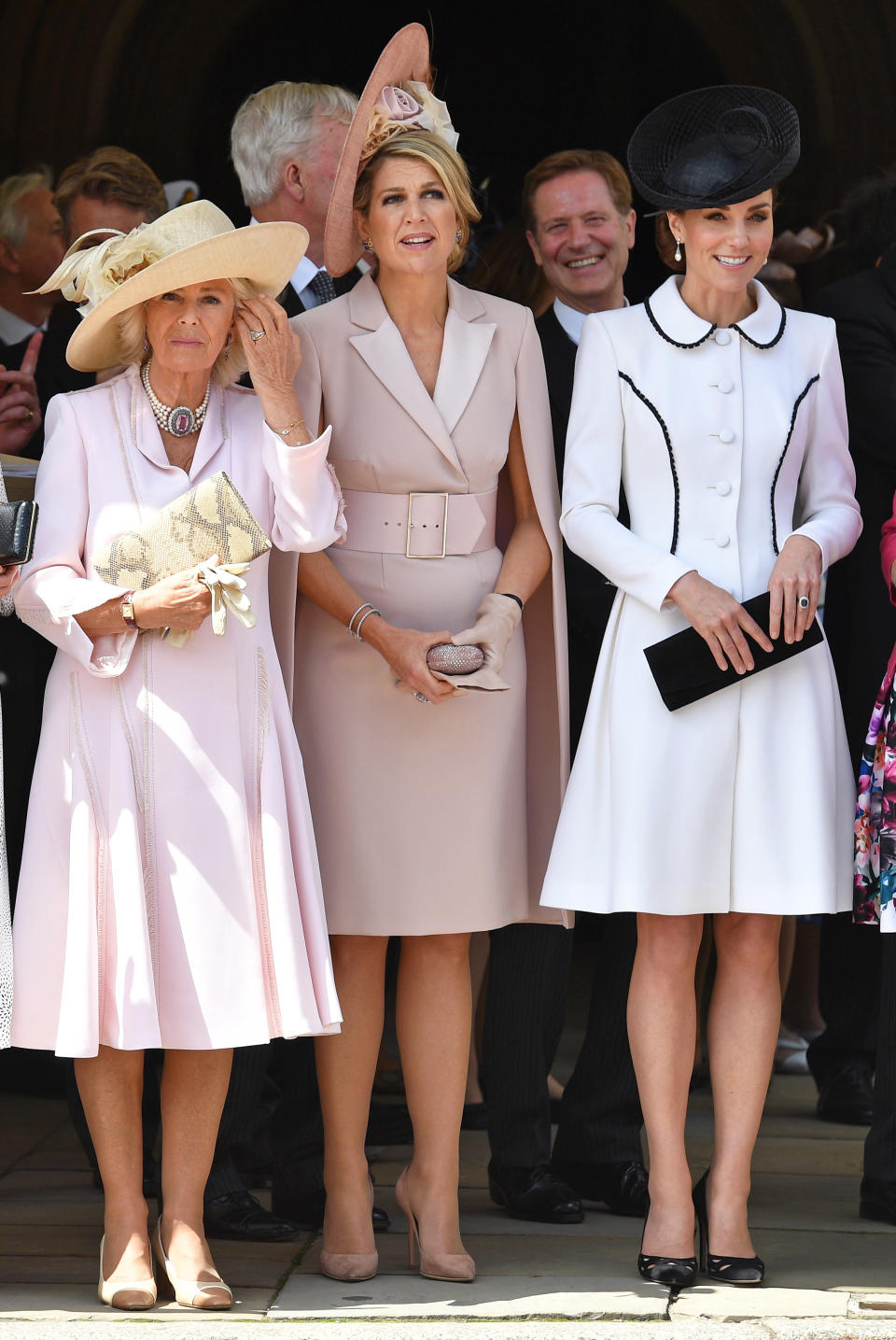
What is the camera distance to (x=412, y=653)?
354cm

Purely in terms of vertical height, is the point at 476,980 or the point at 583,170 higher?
the point at 583,170

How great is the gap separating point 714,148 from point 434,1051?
5.70 ft

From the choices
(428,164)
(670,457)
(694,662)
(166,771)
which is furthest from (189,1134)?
(428,164)

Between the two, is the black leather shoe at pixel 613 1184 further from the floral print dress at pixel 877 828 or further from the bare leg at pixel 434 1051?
the floral print dress at pixel 877 828

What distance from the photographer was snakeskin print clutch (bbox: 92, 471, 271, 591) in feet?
11.2

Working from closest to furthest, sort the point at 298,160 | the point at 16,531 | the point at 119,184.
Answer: the point at 16,531 < the point at 298,160 < the point at 119,184

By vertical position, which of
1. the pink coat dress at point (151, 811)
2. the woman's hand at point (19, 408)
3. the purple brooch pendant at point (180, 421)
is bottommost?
the pink coat dress at point (151, 811)

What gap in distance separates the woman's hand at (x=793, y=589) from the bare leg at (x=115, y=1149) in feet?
4.49

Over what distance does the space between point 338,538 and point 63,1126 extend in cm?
203

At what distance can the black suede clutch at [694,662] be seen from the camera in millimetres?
3508

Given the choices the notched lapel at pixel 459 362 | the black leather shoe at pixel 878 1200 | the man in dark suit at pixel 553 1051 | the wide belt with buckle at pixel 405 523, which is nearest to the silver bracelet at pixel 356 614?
the wide belt with buckle at pixel 405 523

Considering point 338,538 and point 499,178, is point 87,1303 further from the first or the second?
point 499,178

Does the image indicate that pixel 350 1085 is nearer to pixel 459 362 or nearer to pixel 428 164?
pixel 459 362

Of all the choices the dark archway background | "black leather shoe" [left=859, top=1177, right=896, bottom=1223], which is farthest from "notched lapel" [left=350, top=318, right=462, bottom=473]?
the dark archway background
